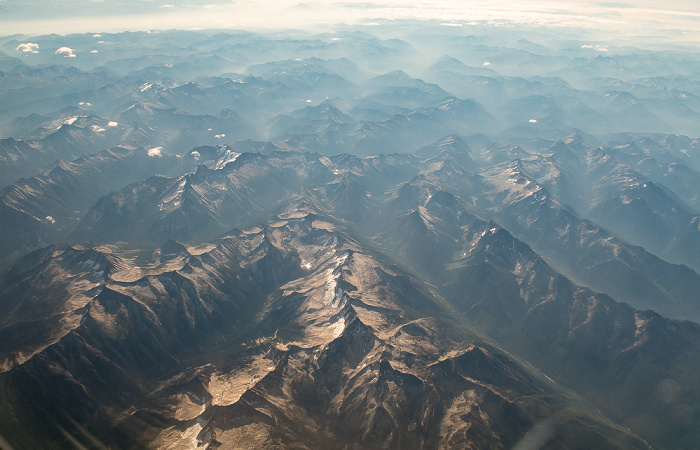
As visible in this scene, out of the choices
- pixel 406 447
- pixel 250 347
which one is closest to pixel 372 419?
pixel 406 447

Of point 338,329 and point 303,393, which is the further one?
point 338,329

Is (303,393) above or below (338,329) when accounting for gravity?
below

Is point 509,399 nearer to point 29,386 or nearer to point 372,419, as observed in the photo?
point 372,419

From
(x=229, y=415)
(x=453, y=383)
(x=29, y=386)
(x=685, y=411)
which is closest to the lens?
(x=229, y=415)

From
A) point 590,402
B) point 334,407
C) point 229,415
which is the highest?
point 229,415

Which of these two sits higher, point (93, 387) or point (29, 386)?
point (29, 386)

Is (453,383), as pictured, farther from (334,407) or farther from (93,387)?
(93,387)

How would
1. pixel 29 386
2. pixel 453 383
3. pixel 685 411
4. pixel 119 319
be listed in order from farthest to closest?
pixel 119 319
pixel 685 411
pixel 453 383
pixel 29 386

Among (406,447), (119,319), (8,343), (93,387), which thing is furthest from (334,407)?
(8,343)

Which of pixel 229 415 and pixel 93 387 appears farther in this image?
pixel 93 387

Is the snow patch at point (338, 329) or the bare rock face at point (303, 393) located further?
the snow patch at point (338, 329)

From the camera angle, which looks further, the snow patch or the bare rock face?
the snow patch
